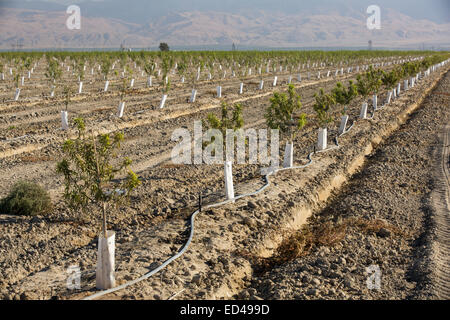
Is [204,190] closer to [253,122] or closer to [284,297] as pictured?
[284,297]

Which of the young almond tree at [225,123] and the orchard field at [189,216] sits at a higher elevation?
the young almond tree at [225,123]

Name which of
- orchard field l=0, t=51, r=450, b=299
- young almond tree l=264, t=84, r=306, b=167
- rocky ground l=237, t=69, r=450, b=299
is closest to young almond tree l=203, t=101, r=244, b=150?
orchard field l=0, t=51, r=450, b=299

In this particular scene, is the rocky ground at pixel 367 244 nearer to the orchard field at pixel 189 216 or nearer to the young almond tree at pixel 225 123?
the orchard field at pixel 189 216

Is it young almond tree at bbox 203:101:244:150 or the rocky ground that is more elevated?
young almond tree at bbox 203:101:244:150

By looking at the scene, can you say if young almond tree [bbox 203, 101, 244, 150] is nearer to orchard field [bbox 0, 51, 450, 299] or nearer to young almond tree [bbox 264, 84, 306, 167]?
orchard field [bbox 0, 51, 450, 299]

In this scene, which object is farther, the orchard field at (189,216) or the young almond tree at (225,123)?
the young almond tree at (225,123)

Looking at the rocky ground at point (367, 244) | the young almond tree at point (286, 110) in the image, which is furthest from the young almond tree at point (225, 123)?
the rocky ground at point (367, 244)

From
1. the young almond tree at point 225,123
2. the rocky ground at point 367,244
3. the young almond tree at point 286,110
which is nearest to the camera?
the rocky ground at point 367,244

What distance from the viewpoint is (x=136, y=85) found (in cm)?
3247

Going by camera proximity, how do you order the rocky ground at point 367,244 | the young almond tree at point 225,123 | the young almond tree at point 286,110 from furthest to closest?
1. the young almond tree at point 286,110
2. the young almond tree at point 225,123
3. the rocky ground at point 367,244

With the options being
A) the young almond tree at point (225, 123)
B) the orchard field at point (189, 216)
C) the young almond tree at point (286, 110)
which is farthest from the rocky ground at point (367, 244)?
the young almond tree at point (225, 123)

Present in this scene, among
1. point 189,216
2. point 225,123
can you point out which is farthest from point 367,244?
point 225,123
